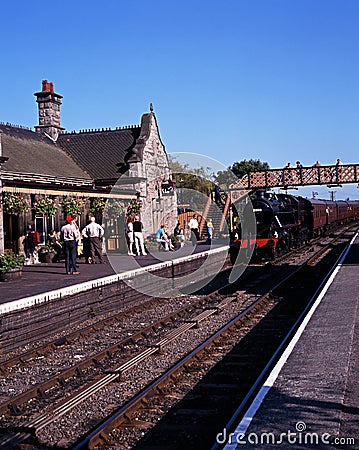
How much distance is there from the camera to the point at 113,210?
23.0 meters

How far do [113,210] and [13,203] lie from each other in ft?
22.2

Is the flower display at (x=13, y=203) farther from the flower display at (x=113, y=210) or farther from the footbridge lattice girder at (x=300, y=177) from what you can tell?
the footbridge lattice girder at (x=300, y=177)

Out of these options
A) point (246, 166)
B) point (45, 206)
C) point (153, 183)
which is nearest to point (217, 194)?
point (153, 183)

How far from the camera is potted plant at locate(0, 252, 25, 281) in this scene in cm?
1414

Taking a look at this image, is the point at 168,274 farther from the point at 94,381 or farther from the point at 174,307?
the point at 94,381

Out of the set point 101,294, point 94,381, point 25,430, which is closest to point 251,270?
point 101,294

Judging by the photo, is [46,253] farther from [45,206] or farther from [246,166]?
[246,166]

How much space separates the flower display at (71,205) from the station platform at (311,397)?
464 inches

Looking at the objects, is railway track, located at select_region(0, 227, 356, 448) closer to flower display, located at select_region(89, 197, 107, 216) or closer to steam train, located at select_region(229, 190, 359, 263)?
steam train, located at select_region(229, 190, 359, 263)

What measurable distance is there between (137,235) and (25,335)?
36.0 ft

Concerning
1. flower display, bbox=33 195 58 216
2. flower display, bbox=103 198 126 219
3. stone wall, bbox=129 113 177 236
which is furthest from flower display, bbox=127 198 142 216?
flower display, bbox=33 195 58 216

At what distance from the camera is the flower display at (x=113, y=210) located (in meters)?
22.9

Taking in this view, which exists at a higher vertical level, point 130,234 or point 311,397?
point 130,234

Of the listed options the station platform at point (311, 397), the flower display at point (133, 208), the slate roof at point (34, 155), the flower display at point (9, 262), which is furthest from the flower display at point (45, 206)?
the station platform at point (311, 397)
